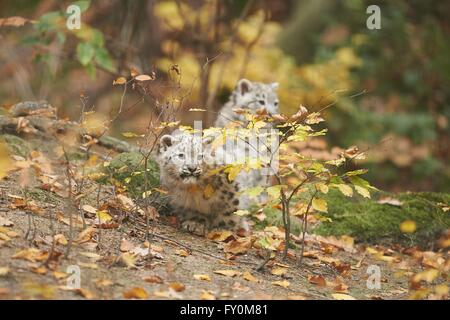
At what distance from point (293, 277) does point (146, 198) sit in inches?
59.9

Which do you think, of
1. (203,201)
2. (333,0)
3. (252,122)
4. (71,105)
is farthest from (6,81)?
(252,122)

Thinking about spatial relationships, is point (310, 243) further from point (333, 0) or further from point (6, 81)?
point (6, 81)

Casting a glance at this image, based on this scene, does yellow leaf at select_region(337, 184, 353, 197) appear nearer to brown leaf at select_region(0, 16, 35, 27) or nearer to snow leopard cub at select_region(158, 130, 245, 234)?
snow leopard cub at select_region(158, 130, 245, 234)

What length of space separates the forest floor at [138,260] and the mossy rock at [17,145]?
1.43 feet

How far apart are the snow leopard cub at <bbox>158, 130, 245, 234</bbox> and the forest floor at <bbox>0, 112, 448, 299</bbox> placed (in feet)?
0.81

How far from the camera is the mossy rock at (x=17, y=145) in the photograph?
7.39 meters

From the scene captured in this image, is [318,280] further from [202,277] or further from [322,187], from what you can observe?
[202,277]

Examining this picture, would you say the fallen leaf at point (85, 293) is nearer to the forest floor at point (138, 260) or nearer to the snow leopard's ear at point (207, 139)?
the forest floor at point (138, 260)

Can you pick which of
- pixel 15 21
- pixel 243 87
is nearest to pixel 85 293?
pixel 15 21

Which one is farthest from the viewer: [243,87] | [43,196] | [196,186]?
[243,87]

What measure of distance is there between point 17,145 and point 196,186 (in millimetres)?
2381

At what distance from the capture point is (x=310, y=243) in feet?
23.6

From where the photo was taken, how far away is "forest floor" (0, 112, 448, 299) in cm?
466

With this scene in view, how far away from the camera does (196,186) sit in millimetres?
6648
